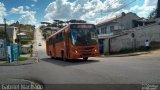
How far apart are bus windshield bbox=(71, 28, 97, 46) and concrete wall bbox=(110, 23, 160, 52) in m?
19.4

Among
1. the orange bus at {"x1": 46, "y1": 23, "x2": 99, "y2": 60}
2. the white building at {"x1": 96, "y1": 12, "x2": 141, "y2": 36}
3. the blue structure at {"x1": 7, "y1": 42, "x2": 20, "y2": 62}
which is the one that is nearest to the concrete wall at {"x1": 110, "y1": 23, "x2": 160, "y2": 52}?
the white building at {"x1": 96, "y1": 12, "x2": 141, "y2": 36}

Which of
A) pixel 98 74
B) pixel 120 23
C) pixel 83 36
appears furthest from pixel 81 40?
pixel 120 23

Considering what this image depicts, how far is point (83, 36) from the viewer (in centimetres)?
2489

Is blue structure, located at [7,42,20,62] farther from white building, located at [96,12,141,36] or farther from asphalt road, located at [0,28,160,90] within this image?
white building, located at [96,12,141,36]

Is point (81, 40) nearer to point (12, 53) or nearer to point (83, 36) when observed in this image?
point (83, 36)

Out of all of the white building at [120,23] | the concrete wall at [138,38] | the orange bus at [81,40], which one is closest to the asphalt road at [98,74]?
the orange bus at [81,40]

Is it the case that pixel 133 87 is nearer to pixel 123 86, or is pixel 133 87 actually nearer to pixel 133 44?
pixel 123 86

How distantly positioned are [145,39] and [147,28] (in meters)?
1.57

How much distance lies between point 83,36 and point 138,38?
20848 mm

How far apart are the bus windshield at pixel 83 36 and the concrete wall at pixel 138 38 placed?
19.4 m

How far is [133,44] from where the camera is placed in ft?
145

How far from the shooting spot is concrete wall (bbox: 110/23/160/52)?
4262 cm

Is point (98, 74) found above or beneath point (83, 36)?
beneath

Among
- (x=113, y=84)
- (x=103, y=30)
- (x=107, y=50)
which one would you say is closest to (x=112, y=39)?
(x=107, y=50)
